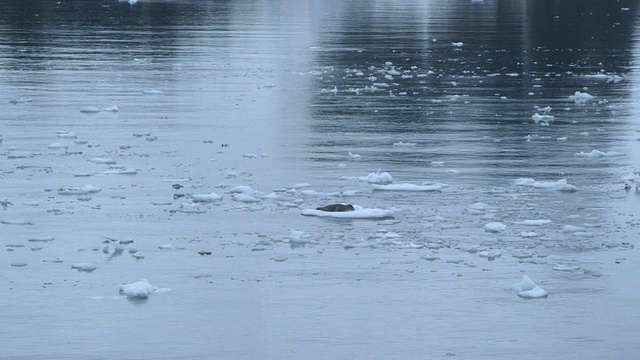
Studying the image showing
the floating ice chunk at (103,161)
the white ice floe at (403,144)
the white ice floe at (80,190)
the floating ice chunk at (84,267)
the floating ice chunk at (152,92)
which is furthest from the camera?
the floating ice chunk at (152,92)

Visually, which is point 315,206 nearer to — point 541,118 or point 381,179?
point 381,179

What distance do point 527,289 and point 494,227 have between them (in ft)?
5.77

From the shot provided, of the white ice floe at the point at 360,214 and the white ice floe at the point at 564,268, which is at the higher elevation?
the white ice floe at the point at 360,214

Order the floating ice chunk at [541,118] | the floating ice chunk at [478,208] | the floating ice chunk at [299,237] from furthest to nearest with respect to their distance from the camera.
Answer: the floating ice chunk at [541,118]
the floating ice chunk at [478,208]
the floating ice chunk at [299,237]

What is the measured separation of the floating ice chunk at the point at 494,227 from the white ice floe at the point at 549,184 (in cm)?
191

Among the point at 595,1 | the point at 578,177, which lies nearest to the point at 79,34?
the point at 578,177

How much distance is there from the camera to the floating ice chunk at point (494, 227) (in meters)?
10.7

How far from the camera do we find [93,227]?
1092cm

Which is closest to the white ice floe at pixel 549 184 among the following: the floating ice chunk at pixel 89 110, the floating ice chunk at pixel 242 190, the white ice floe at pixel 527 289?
the floating ice chunk at pixel 242 190

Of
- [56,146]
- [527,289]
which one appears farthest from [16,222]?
[527,289]

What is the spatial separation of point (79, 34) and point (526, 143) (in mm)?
22068

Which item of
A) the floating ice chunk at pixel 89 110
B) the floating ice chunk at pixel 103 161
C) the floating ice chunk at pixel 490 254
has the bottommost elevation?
the floating ice chunk at pixel 490 254

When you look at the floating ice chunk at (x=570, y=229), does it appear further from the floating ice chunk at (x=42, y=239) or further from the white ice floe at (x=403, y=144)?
the white ice floe at (x=403, y=144)

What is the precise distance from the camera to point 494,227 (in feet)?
35.3
